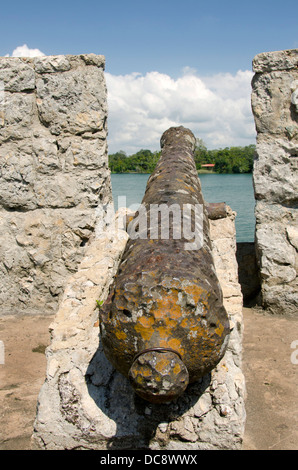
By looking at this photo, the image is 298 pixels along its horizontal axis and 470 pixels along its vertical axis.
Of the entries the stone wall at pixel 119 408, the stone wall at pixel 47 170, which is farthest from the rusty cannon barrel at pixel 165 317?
the stone wall at pixel 47 170

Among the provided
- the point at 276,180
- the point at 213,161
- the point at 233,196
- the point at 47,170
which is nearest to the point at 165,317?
the point at 47,170

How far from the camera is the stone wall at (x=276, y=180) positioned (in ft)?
14.8

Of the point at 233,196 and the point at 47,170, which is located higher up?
the point at 47,170

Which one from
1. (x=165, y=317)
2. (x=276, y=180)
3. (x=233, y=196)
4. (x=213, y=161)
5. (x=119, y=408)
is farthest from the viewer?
(x=213, y=161)

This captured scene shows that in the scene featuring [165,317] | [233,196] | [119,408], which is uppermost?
[233,196]

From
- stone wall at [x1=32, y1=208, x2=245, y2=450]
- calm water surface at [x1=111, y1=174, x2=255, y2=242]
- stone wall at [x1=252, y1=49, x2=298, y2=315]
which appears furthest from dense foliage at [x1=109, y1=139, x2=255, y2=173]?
stone wall at [x1=32, y1=208, x2=245, y2=450]

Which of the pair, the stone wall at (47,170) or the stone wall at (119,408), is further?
the stone wall at (47,170)

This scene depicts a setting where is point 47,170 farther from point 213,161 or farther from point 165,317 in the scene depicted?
point 213,161

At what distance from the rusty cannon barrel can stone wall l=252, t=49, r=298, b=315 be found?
280cm

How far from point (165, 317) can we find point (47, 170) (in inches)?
120

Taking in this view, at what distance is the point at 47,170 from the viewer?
4391 mm

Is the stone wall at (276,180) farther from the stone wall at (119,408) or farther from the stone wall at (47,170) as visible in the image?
the stone wall at (119,408)

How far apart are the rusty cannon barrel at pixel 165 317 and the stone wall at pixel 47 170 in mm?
2487
